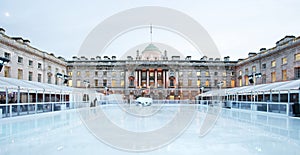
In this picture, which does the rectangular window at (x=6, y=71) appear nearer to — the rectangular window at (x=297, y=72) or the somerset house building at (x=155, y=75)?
the somerset house building at (x=155, y=75)

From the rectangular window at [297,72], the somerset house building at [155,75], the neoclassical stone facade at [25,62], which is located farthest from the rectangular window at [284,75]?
the neoclassical stone facade at [25,62]

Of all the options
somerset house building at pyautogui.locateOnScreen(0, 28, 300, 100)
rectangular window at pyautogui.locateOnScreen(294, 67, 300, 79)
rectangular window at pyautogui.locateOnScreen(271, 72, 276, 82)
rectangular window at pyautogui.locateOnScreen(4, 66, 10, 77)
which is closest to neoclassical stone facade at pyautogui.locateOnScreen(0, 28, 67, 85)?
rectangular window at pyautogui.locateOnScreen(4, 66, 10, 77)

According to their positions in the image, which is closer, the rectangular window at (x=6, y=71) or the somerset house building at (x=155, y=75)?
the rectangular window at (x=6, y=71)

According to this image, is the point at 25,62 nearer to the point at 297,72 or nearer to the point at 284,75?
the point at 284,75

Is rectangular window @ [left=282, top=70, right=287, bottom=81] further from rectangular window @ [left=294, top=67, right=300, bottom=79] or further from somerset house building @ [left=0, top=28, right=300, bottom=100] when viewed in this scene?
somerset house building @ [left=0, top=28, right=300, bottom=100]

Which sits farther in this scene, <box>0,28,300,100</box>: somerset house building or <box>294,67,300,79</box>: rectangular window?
<box>0,28,300,100</box>: somerset house building

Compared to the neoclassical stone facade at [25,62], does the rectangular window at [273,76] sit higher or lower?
lower

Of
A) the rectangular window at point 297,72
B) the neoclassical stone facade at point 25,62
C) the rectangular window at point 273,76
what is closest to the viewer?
the rectangular window at point 297,72

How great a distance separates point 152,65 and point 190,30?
130ft

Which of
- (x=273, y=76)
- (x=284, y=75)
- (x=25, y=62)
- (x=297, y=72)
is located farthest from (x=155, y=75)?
(x=297, y=72)

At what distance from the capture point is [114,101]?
46.5 m

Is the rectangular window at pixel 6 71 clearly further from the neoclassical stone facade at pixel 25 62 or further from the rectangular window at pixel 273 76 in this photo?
the rectangular window at pixel 273 76

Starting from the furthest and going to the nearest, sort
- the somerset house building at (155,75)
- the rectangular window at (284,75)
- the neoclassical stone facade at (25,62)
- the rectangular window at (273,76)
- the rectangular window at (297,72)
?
the somerset house building at (155,75) → the rectangular window at (273,76) → the rectangular window at (284,75) → the neoclassical stone facade at (25,62) → the rectangular window at (297,72)

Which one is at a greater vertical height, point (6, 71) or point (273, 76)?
point (6, 71)
